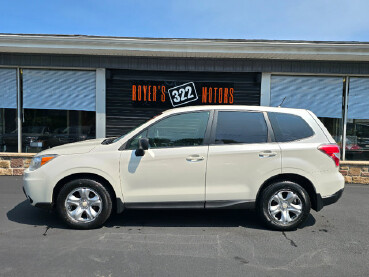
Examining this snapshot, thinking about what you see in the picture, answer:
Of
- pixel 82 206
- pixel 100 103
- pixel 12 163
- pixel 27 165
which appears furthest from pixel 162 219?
pixel 12 163

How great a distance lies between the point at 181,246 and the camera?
3754 mm

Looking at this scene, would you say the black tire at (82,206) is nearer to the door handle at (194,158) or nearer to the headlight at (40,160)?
the headlight at (40,160)

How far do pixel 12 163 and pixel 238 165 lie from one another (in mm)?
6506

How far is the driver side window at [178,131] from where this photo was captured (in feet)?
13.8

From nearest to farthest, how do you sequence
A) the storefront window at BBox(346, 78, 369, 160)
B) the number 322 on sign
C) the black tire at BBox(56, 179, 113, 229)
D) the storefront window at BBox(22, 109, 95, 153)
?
1. the black tire at BBox(56, 179, 113, 229)
2. the storefront window at BBox(346, 78, 369, 160)
3. the number 322 on sign
4. the storefront window at BBox(22, 109, 95, 153)

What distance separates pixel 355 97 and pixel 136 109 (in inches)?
233

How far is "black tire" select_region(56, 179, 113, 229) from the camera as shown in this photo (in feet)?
13.4

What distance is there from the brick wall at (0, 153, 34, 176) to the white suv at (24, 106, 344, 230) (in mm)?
4195

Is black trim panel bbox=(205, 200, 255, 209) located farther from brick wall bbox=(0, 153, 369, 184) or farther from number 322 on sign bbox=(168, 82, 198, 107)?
brick wall bbox=(0, 153, 369, 184)

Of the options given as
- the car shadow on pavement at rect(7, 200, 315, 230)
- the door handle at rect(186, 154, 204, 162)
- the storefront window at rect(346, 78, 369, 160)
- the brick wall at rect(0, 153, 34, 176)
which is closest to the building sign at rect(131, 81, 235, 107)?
the storefront window at rect(346, 78, 369, 160)

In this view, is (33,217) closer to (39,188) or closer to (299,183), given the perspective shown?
(39,188)

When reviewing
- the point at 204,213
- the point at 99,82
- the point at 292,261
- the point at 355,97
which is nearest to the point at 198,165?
the point at 204,213

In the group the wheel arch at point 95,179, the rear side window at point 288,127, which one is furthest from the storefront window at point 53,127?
the rear side window at point 288,127

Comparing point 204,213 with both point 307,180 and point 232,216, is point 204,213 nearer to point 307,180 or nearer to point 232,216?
point 232,216
